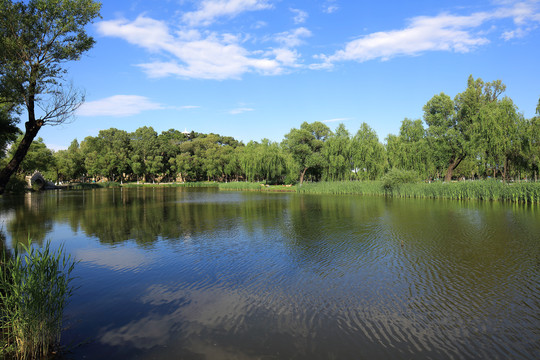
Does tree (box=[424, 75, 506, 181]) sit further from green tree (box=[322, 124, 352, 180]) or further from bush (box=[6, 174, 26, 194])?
bush (box=[6, 174, 26, 194])

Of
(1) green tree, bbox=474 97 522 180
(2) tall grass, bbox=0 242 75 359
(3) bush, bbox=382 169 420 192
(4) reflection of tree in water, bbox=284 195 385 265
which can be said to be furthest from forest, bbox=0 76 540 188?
(2) tall grass, bbox=0 242 75 359

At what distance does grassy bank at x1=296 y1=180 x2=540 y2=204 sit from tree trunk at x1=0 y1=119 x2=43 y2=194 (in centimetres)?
3814

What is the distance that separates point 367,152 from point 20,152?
5008cm

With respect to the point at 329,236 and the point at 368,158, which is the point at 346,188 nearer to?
the point at 368,158

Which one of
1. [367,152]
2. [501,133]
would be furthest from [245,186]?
[501,133]

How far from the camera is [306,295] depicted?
27.5 ft

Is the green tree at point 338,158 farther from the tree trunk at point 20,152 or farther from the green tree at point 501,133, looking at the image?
the tree trunk at point 20,152

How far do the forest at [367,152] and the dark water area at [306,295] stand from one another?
1040 inches

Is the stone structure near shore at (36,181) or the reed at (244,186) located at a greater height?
the stone structure near shore at (36,181)

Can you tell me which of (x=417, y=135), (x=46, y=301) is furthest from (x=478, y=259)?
(x=417, y=135)

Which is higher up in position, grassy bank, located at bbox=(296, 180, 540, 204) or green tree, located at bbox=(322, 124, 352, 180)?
green tree, located at bbox=(322, 124, 352, 180)

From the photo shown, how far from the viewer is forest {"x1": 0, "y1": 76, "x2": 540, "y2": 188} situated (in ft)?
120

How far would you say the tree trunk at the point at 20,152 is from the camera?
9633 mm

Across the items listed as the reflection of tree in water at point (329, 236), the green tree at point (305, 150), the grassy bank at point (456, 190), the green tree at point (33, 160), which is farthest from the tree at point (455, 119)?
the green tree at point (33, 160)
